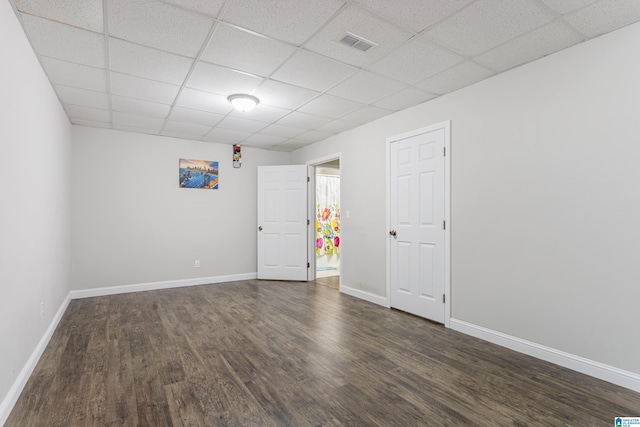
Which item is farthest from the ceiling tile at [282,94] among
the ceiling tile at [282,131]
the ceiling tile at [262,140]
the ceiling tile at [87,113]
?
the ceiling tile at [87,113]

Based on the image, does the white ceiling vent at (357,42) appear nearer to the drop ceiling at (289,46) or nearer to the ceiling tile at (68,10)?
the drop ceiling at (289,46)

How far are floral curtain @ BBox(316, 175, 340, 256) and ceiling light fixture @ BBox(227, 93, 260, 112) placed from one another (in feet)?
12.5

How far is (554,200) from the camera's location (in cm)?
262

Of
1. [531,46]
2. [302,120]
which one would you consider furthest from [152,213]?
[531,46]

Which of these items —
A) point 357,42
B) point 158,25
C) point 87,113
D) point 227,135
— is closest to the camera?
point 158,25

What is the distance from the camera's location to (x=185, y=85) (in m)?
3.28

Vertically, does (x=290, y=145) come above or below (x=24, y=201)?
above

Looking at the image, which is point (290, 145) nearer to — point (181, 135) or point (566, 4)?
point (181, 135)

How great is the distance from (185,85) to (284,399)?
120 inches

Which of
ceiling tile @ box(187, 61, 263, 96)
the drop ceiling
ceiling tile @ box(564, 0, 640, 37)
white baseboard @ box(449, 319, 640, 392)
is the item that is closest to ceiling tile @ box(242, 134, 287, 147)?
the drop ceiling

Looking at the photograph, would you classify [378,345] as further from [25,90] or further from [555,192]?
[25,90]

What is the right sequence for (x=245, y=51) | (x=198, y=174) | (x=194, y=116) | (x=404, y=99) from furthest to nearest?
(x=198, y=174), (x=194, y=116), (x=404, y=99), (x=245, y=51)

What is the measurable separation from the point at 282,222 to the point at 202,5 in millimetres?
4245

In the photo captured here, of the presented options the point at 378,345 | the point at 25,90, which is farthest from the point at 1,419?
the point at 378,345
